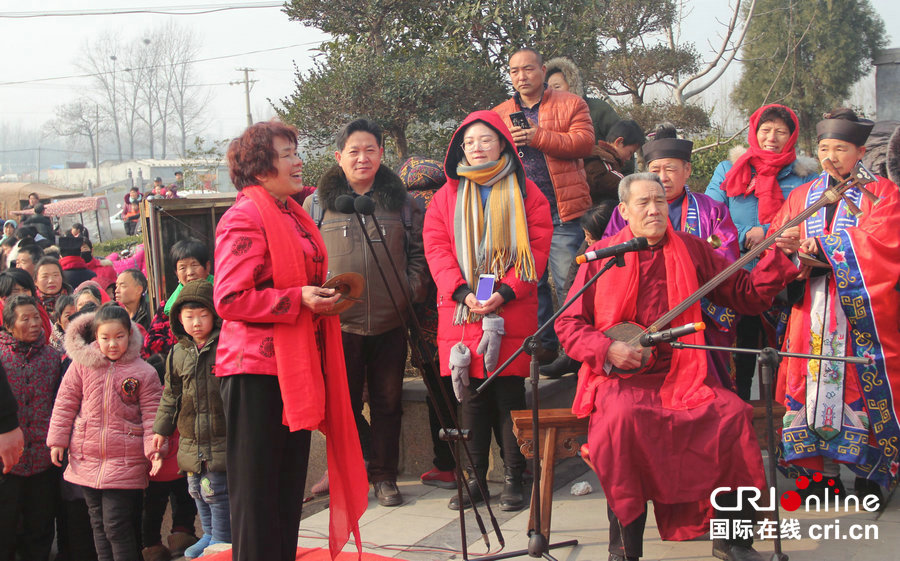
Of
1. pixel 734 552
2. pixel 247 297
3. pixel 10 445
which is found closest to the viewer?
pixel 247 297

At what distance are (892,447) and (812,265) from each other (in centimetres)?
104

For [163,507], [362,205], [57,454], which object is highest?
[362,205]

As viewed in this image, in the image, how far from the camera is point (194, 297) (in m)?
4.85

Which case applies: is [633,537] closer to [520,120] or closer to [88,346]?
[520,120]

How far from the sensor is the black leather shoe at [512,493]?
494cm

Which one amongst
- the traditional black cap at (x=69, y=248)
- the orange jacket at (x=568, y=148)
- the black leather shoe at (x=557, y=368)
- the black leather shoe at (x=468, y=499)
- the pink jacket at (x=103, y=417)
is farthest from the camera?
the traditional black cap at (x=69, y=248)

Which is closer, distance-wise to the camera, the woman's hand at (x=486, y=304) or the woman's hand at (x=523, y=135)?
the woman's hand at (x=486, y=304)

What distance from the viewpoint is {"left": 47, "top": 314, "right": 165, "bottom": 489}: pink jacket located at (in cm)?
522

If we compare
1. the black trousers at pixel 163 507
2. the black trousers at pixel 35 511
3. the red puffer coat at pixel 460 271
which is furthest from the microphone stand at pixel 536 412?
the black trousers at pixel 35 511

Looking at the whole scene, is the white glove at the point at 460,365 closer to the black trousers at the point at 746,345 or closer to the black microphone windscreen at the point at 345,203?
the black microphone windscreen at the point at 345,203

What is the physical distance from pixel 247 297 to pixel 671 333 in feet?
5.63

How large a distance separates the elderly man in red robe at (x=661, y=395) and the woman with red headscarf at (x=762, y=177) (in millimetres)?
1064

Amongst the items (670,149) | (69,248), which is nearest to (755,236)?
(670,149)

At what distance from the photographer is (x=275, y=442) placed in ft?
12.0
